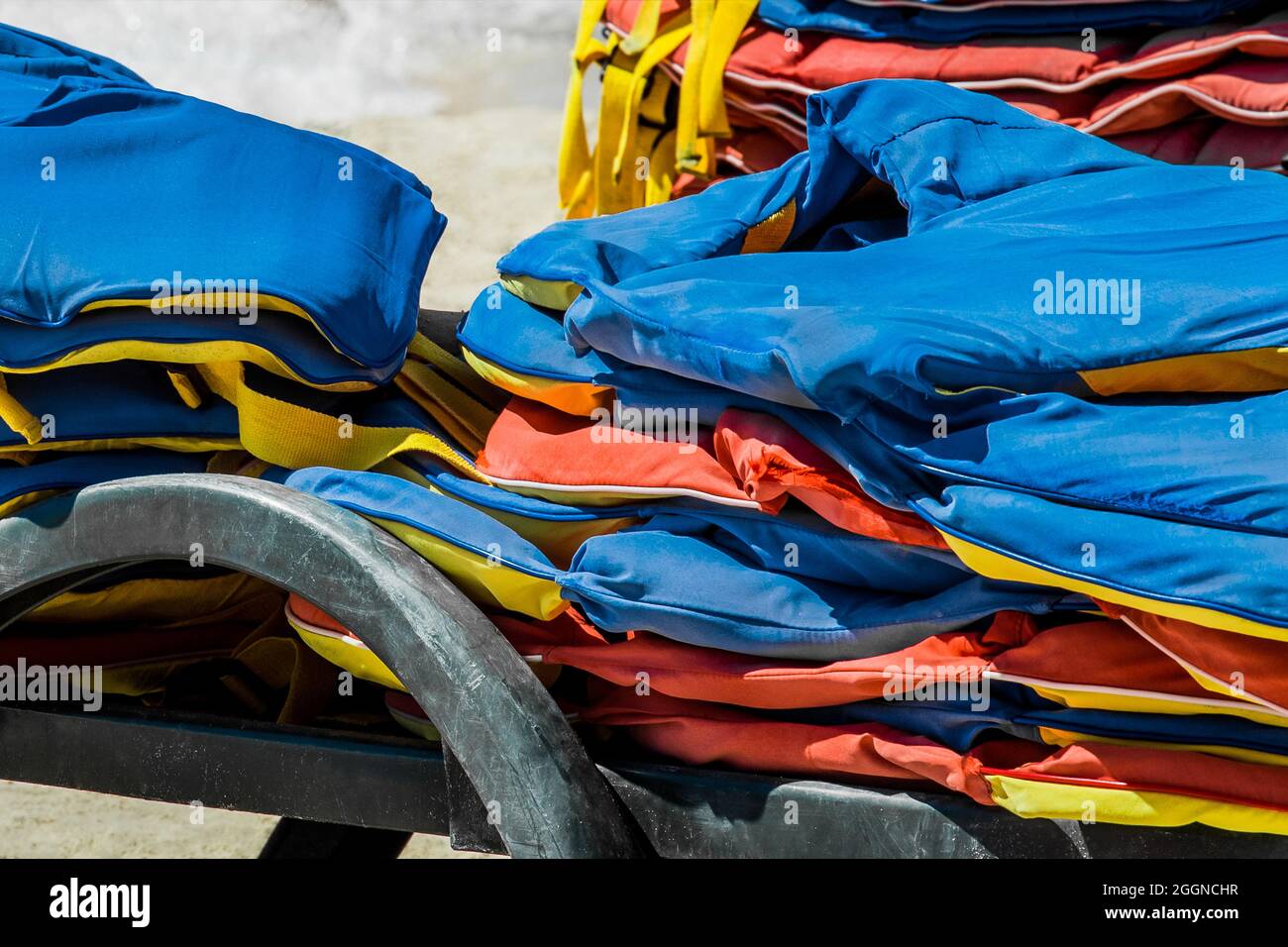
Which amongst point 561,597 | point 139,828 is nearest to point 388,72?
point 139,828

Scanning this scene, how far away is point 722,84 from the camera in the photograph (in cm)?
155

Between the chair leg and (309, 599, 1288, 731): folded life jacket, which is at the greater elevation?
(309, 599, 1288, 731): folded life jacket

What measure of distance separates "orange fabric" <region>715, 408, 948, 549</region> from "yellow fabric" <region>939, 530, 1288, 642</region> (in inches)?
1.2

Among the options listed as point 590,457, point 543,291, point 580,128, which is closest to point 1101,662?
point 590,457

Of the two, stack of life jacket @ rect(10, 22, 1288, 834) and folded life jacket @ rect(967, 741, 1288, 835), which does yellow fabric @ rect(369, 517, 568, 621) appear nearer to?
stack of life jacket @ rect(10, 22, 1288, 834)

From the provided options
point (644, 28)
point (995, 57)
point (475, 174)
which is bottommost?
point (995, 57)

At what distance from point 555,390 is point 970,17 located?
713 millimetres

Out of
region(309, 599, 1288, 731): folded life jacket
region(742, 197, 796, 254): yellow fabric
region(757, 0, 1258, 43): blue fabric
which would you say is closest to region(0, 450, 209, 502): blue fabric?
region(309, 599, 1288, 731): folded life jacket

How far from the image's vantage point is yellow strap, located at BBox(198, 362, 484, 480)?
1004 millimetres

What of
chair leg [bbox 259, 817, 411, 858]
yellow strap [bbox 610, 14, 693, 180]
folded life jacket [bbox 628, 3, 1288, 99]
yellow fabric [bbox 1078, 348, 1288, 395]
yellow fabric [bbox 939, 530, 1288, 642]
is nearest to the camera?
yellow fabric [bbox 939, 530, 1288, 642]

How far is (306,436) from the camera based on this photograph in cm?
102
